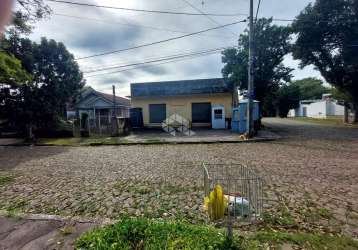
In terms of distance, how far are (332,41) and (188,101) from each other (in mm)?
14783

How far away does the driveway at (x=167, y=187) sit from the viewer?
352 centimetres

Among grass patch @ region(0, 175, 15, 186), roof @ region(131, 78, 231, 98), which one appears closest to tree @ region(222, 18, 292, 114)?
roof @ region(131, 78, 231, 98)

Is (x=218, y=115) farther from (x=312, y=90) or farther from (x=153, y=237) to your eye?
(x=312, y=90)

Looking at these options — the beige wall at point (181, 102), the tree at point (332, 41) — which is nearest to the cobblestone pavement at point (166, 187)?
the beige wall at point (181, 102)

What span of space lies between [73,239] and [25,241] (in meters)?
0.63

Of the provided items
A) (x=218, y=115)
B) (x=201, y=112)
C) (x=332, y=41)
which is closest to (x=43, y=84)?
(x=201, y=112)

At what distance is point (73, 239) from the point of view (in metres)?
2.74

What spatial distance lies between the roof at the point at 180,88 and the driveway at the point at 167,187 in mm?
12876

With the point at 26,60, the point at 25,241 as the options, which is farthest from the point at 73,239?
the point at 26,60

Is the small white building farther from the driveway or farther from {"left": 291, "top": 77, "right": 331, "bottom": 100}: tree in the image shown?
the driveway

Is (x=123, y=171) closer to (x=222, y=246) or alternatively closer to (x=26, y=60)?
(x=222, y=246)

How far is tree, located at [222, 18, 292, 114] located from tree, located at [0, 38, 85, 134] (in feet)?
45.8

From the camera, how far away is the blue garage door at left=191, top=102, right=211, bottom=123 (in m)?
20.3

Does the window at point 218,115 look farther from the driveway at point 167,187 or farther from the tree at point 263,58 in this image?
the driveway at point 167,187
